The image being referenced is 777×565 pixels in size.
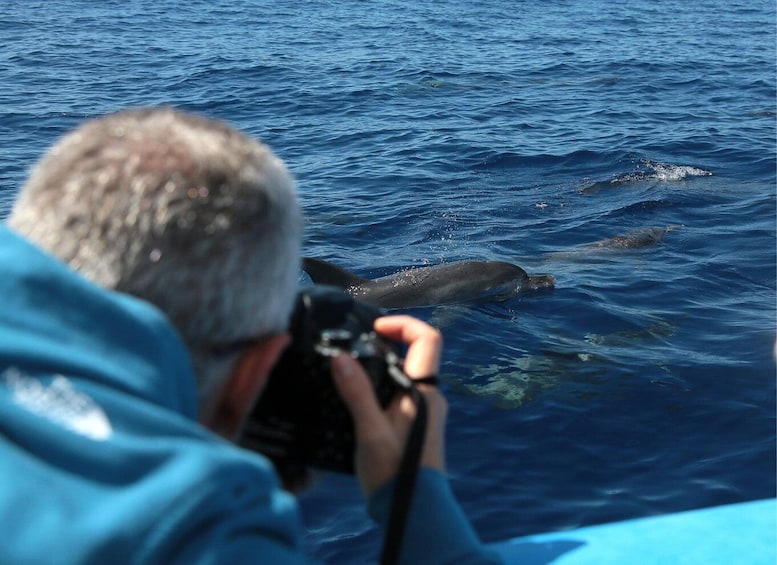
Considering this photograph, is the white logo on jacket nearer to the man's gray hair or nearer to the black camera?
the man's gray hair

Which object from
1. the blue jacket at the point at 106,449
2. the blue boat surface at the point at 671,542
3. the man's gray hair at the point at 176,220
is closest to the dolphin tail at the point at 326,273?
the blue boat surface at the point at 671,542

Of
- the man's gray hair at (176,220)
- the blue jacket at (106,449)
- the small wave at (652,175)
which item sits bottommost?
the small wave at (652,175)

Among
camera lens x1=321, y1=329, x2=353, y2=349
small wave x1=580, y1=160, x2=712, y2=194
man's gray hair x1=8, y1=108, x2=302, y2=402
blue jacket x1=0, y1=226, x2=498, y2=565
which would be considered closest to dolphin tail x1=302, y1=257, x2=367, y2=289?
small wave x1=580, y1=160, x2=712, y2=194

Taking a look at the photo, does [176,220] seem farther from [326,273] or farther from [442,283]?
[442,283]

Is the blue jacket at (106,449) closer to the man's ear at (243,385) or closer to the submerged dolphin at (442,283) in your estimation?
the man's ear at (243,385)

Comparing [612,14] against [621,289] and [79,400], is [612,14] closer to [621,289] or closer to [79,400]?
[621,289]

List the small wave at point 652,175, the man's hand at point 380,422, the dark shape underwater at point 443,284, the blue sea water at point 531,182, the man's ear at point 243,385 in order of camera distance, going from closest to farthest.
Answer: the man's ear at point 243,385 → the man's hand at point 380,422 → the blue sea water at point 531,182 → the dark shape underwater at point 443,284 → the small wave at point 652,175

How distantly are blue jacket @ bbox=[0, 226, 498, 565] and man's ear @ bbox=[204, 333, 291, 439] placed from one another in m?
0.17

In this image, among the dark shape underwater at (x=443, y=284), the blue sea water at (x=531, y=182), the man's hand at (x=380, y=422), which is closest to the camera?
the man's hand at (x=380, y=422)

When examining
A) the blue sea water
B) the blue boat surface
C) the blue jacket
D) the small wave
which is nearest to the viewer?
the blue jacket

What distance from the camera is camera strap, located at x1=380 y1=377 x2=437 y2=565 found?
185 cm

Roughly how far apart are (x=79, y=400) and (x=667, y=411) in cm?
546

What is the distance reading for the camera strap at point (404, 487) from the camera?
1.85m

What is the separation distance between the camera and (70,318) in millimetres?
1383
